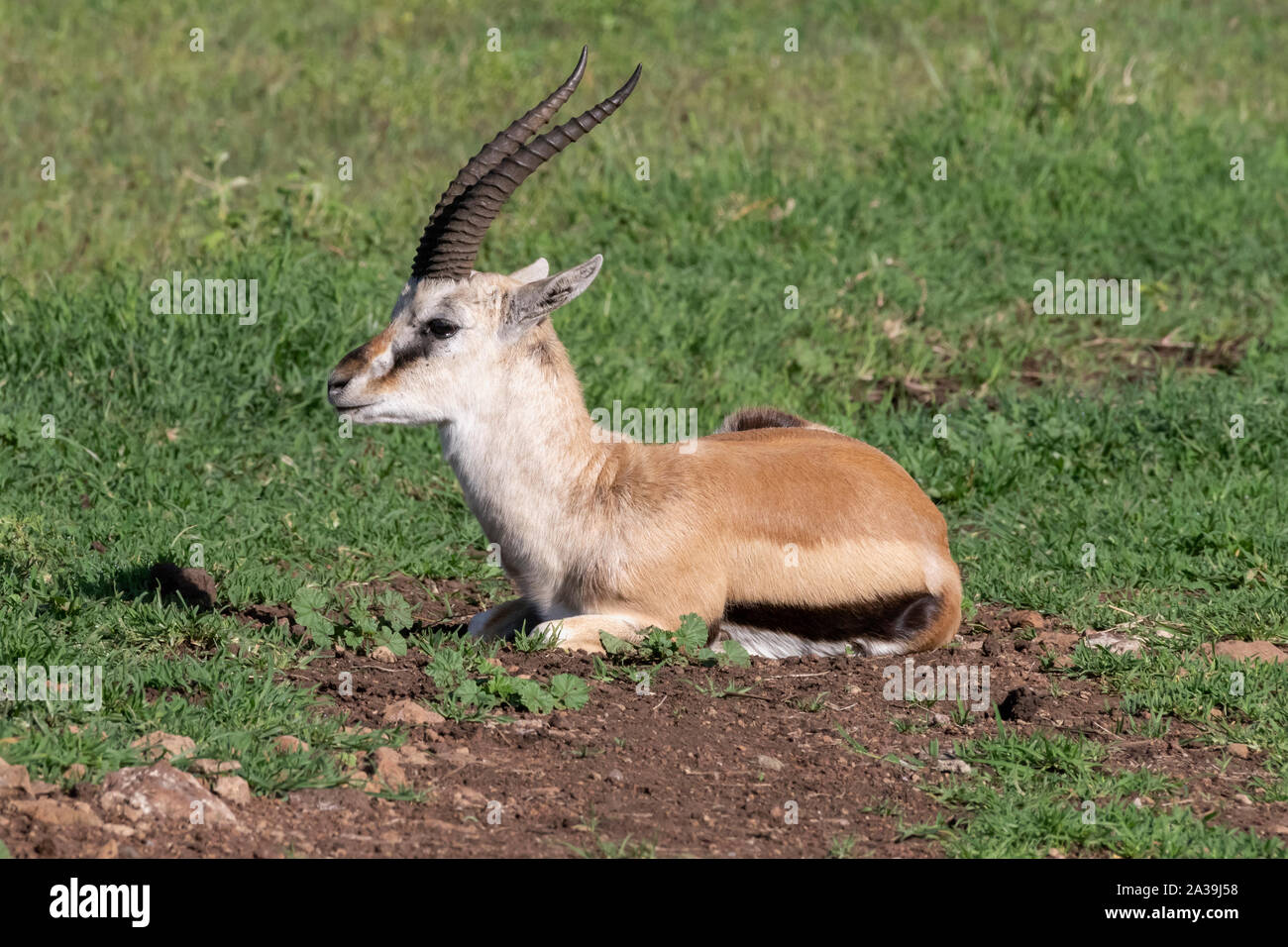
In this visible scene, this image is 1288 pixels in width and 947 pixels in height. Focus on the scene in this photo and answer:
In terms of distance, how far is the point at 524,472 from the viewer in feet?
18.5

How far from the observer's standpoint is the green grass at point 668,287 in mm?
6203

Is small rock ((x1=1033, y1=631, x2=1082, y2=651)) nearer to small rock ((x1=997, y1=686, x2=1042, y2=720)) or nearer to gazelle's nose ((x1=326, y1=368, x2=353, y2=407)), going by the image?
small rock ((x1=997, y1=686, x2=1042, y2=720))

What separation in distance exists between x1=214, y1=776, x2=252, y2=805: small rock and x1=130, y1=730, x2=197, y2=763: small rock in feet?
0.58

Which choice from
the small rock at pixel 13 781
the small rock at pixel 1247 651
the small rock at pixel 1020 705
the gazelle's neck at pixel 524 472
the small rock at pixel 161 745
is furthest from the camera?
the small rock at pixel 1247 651

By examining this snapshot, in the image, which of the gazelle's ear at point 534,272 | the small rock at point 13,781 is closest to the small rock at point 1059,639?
the gazelle's ear at point 534,272

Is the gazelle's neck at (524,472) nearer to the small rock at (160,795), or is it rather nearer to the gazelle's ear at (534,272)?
the gazelle's ear at (534,272)

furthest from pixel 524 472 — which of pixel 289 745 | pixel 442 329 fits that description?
pixel 289 745

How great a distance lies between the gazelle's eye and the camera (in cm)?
560

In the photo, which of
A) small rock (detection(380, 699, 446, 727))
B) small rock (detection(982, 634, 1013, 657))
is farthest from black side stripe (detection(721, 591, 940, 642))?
small rock (detection(380, 699, 446, 727))

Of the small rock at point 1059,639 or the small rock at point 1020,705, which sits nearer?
the small rock at point 1020,705

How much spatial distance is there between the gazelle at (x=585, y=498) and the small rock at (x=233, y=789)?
4.82ft

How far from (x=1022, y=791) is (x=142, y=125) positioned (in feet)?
31.1

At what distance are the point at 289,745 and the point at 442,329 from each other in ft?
5.74

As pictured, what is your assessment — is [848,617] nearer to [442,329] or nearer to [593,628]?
[593,628]
